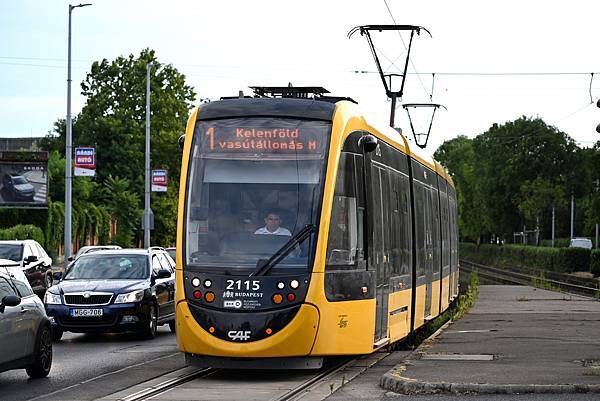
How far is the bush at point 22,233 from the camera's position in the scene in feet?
176

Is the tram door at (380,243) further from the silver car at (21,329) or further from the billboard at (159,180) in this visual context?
the billboard at (159,180)

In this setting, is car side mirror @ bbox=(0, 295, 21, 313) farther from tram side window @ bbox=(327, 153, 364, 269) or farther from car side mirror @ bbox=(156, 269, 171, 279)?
car side mirror @ bbox=(156, 269, 171, 279)

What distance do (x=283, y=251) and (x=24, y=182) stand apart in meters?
43.6

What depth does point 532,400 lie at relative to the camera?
502 inches

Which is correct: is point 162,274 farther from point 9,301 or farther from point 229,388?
point 229,388

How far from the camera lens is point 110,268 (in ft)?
78.2

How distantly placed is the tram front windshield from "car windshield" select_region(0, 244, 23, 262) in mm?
19027

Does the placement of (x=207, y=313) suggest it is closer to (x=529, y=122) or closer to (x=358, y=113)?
(x=358, y=113)

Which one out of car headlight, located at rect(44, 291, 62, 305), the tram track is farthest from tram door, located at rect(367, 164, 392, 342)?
car headlight, located at rect(44, 291, 62, 305)

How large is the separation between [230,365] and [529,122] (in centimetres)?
9456

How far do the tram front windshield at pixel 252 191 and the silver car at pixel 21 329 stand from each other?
2134mm

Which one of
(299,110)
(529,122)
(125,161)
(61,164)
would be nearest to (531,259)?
(529,122)

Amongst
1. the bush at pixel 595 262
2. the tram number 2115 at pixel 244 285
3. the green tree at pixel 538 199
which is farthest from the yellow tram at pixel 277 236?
the green tree at pixel 538 199

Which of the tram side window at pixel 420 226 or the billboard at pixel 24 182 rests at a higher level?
the billboard at pixel 24 182
